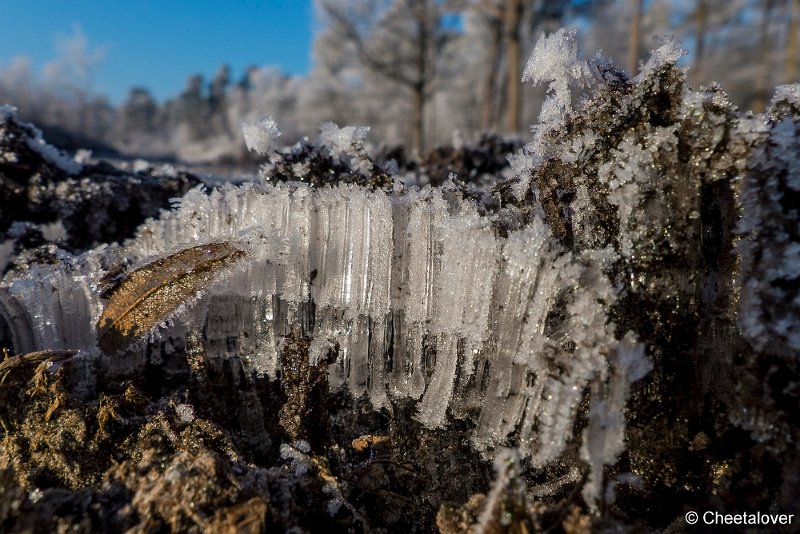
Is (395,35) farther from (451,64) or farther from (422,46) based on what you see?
(451,64)

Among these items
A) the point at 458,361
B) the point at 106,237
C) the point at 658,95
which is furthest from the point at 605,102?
the point at 106,237

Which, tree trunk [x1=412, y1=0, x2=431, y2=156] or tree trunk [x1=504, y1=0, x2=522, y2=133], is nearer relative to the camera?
tree trunk [x1=504, y1=0, x2=522, y2=133]

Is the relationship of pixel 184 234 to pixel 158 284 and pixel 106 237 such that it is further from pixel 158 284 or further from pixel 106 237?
pixel 106 237

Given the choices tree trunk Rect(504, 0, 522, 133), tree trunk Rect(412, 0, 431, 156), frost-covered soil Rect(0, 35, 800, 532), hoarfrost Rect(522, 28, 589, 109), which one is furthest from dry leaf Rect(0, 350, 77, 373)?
tree trunk Rect(412, 0, 431, 156)

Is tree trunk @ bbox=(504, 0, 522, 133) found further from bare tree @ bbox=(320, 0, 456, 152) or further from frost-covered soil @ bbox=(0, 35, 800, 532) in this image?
frost-covered soil @ bbox=(0, 35, 800, 532)

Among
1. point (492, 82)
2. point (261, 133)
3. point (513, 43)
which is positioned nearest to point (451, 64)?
point (492, 82)

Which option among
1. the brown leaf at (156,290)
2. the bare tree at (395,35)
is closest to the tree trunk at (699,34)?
the bare tree at (395,35)

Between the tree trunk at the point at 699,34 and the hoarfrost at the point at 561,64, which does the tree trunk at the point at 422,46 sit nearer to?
the tree trunk at the point at 699,34
